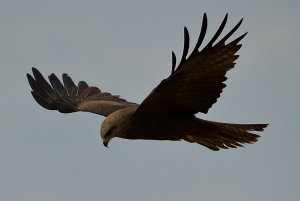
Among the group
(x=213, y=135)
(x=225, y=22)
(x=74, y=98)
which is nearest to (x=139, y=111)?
(x=213, y=135)

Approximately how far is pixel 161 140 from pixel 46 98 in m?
3.90

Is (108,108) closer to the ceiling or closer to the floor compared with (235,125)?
closer to the ceiling

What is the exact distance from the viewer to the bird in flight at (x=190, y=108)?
8.57 meters

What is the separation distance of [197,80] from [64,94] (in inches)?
182

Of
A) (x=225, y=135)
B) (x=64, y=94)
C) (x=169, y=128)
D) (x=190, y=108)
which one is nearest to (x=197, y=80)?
(x=190, y=108)

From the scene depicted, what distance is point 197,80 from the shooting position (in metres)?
8.77

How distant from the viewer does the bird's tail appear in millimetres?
9484

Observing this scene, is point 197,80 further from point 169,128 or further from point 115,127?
point 115,127

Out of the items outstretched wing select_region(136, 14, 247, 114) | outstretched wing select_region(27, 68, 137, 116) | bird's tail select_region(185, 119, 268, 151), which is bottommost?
bird's tail select_region(185, 119, 268, 151)

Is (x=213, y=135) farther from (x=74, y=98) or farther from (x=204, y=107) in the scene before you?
(x=74, y=98)

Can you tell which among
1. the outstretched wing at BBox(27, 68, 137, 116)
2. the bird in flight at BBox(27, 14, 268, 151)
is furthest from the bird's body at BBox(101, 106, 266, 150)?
the outstretched wing at BBox(27, 68, 137, 116)

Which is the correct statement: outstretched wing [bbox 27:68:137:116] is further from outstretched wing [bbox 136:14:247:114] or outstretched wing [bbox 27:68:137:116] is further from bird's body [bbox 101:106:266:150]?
outstretched wing [bbox 136:14:247:114]

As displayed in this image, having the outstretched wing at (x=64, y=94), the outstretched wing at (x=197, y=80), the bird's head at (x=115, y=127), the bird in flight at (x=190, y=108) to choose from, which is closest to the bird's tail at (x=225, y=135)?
the bird in flight at (x=190, y=108)

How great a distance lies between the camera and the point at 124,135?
933cm
